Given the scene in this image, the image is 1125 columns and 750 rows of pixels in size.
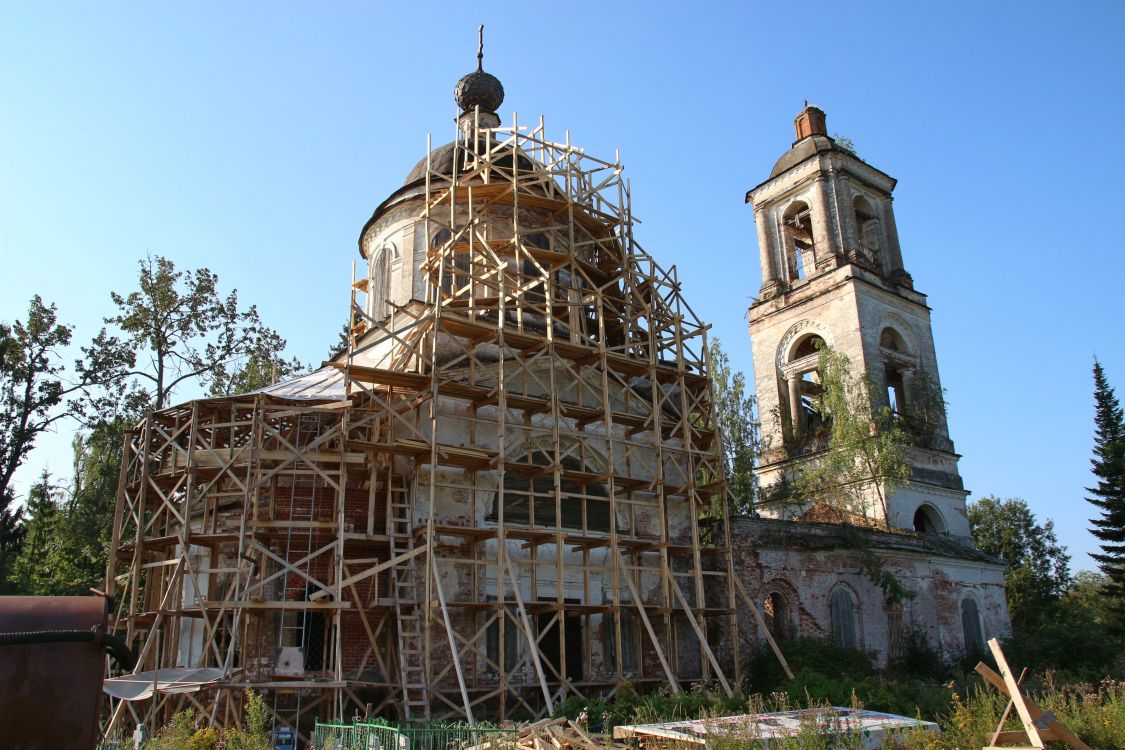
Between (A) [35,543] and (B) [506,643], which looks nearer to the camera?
(B) [506,643]

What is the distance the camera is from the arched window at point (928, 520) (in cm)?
2462

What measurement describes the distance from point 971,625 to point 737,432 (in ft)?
34.0

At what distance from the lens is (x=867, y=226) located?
29312mm

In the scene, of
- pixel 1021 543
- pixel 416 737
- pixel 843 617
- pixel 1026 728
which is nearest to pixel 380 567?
pixel 416 737

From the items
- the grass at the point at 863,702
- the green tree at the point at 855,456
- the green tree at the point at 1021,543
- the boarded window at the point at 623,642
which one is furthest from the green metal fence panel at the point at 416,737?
the green tree at the point at 1021,543

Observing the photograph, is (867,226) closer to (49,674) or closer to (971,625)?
(971,625)

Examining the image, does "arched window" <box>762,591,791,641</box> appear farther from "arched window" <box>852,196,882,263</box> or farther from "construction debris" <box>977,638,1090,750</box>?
"arched window" <box>852,196,882,263</box>

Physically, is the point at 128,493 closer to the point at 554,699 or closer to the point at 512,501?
the point at 512,501

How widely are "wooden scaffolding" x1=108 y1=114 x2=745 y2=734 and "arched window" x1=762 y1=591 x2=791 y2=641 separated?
1.34m

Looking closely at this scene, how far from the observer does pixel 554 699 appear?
13844 mm

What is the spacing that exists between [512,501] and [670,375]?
4279 millimetres

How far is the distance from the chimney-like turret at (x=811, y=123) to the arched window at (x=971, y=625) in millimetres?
16304

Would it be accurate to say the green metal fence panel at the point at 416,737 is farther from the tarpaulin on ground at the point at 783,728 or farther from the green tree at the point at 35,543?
the green tree at the point at 35,543

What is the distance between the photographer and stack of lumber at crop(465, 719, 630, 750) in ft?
27.3
